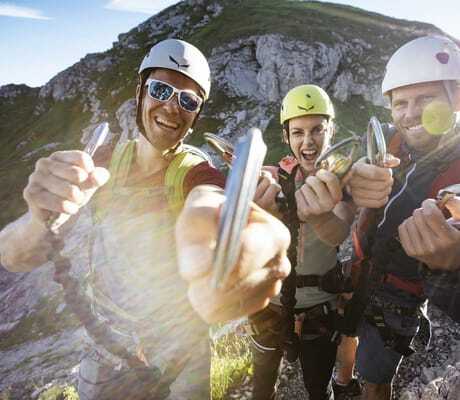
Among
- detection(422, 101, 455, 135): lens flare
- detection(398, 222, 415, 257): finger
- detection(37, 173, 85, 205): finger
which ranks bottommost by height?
detection(398, 222, 415, 257): finger

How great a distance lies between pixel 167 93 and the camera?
136 inches

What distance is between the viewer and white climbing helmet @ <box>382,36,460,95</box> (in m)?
4.23

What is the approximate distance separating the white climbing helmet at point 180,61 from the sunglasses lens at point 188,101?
0.24 meters

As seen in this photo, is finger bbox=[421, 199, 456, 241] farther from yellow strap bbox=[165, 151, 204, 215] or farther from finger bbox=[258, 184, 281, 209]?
yellow strap bbox=[165, 151, 204, 215]

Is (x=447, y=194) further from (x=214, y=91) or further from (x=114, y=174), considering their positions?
(x=214, y=91)

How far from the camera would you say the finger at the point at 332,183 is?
222cm

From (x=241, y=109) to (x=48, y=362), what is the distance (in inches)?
1255

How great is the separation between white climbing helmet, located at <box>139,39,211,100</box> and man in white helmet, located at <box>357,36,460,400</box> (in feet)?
9.39

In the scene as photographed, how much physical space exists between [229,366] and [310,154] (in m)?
4.47

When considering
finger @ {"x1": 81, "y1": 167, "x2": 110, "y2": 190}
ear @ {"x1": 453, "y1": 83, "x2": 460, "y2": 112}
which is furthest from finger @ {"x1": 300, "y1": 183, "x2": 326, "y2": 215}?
ear @ {"x1": 453, "y1": 83, "x2": 460, "y2": 112}

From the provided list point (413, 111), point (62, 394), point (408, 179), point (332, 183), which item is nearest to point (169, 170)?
point (332, 183)

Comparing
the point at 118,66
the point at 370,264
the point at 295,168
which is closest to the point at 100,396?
the point at 370,264

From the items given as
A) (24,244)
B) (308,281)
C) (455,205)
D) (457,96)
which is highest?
(457,96)

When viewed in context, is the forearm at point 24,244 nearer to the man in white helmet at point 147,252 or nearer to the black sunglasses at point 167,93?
the man in white helmet at point 147,252
